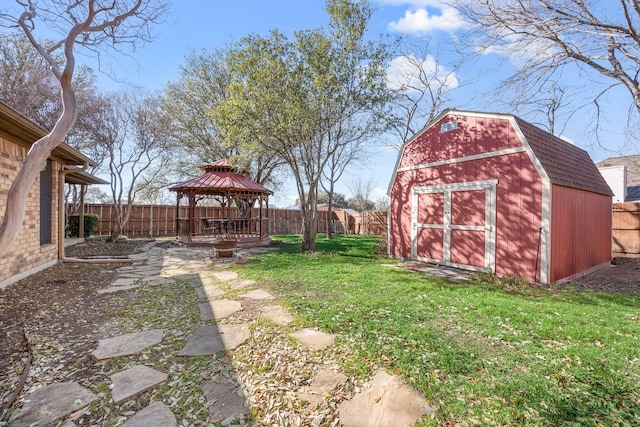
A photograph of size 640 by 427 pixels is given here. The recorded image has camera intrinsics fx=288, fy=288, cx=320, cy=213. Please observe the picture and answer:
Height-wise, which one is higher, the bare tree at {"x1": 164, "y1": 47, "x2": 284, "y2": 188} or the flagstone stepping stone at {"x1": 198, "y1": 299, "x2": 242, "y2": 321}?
the bare tree at {"x1": 164, "y1": 47, "x2": 284, "y2": 188}

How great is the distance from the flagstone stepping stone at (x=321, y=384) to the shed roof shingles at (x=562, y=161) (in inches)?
213

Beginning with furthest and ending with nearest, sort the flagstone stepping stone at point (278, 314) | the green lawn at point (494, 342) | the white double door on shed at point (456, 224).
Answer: the white double door on shed at point (456, 224)
the flagstone stepping stone at point (278, 314)
the green lawn at point (494, 342)

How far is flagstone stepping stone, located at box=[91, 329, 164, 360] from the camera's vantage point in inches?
101

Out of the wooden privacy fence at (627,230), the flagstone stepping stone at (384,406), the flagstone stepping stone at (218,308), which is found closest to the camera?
the flagstone stepping stone at (384,406)

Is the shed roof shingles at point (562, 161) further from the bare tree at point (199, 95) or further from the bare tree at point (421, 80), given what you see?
the bare tree at point (199, 95)

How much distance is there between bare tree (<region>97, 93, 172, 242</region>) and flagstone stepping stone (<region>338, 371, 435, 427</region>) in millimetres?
11947

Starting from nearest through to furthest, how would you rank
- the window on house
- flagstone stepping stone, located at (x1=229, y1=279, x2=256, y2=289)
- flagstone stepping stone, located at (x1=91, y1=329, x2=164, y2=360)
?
flagstone stepping stone, located at (x1=91, y1=329, x2=164, y2=360)
flagstone stepping stone, located at (x1=229, y1=279, x2=256, y2=289)
the window on house

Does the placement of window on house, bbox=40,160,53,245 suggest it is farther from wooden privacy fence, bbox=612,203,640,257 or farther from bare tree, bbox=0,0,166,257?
wooden privacy fence, bbox=612,203,640,257

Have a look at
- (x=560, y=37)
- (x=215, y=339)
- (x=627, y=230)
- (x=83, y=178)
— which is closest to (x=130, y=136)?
(x=83, y=178)

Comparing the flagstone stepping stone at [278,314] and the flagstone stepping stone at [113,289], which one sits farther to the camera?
the flagstone stepping stone at [113,289]

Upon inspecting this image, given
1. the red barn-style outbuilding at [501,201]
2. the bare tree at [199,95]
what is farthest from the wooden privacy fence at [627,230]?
the bare tree at [199,95]

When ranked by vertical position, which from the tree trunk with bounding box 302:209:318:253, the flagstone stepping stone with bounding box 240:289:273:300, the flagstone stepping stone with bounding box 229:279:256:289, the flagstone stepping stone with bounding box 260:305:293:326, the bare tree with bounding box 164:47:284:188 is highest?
the bare tree with bounding box 164:47:284:188

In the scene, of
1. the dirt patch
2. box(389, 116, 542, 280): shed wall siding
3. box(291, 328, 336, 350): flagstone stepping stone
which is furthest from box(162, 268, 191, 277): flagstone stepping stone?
the dirt patch

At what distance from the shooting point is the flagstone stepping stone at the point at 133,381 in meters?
2.01
